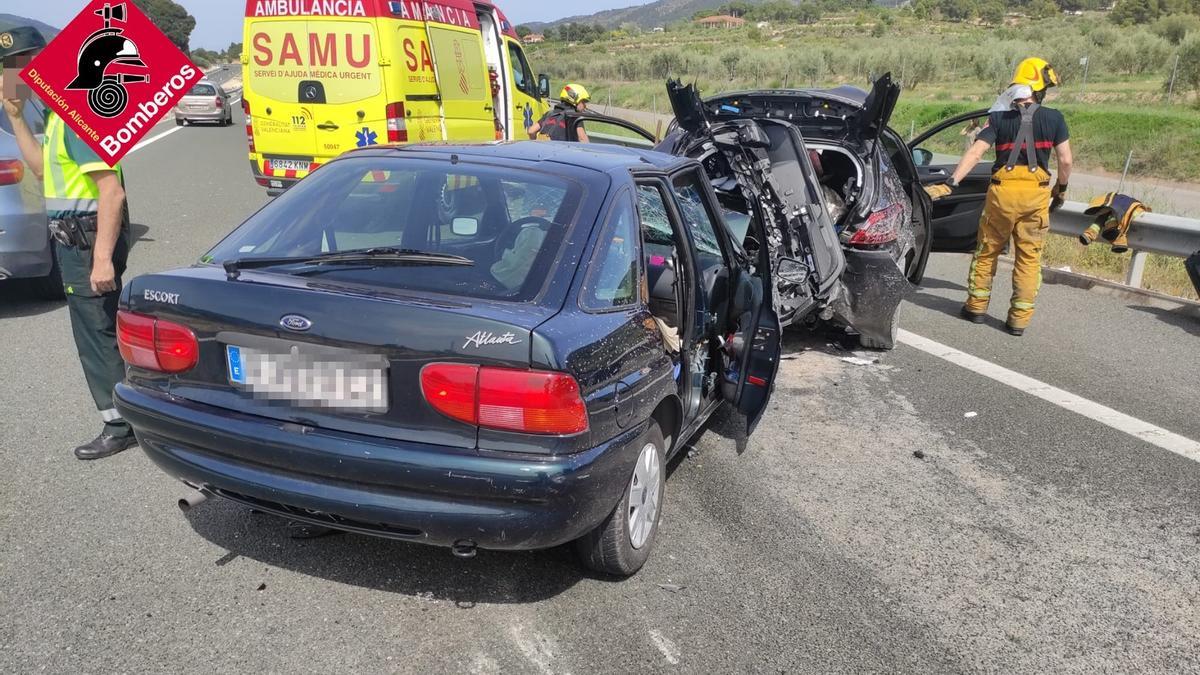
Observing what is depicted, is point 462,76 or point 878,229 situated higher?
point 462,76

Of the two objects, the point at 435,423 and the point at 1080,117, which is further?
the point at 1080,117

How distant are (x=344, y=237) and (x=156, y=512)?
1409 millimetres

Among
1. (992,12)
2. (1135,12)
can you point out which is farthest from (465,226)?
(992,12)

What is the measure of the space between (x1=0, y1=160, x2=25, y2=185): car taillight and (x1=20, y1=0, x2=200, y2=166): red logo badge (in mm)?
2120

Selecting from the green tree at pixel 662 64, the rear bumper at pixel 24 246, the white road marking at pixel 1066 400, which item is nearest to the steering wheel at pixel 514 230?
the white road marking at pixel 1066 400

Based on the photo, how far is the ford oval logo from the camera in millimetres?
2699

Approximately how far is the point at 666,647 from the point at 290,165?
9.24 metres

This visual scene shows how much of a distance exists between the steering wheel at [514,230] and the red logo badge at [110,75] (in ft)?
6.58

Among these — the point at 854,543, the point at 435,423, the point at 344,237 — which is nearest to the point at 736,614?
the point at 854,543

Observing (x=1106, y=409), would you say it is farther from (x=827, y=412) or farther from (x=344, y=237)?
(x=344, y=237)

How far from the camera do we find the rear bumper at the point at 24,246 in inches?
241

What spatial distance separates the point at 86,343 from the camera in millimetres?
4219

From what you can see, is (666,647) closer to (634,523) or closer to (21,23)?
(634,523)

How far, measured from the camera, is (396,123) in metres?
10.4
